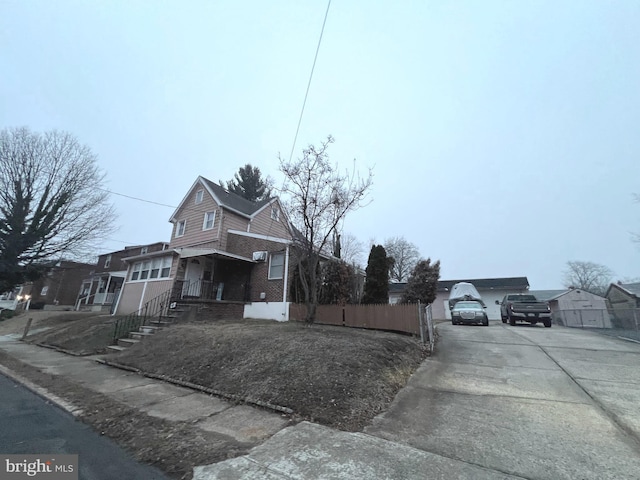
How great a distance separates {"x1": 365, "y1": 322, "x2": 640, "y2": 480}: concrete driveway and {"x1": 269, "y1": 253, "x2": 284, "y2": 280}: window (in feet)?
27.8

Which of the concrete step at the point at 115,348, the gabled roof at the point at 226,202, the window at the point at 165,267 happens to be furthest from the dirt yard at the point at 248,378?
the gabled roof at the point at 226,202

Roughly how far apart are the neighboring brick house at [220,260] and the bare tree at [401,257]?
26.3 metres

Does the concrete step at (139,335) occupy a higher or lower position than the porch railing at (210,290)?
lower

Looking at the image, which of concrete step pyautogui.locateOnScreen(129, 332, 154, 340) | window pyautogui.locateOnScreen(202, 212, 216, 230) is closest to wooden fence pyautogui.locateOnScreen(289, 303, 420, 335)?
concrete step pyautogui.locateOnScreen(129, 332, 154, 340)

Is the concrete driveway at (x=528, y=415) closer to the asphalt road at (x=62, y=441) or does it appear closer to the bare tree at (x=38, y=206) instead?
the asphalt road at (x=62, y=441)

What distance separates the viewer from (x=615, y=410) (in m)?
4.39

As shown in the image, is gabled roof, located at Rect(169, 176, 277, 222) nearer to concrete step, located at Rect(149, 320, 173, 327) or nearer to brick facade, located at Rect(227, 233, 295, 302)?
brick facade, located at Rect(227, 233, 295, 302)

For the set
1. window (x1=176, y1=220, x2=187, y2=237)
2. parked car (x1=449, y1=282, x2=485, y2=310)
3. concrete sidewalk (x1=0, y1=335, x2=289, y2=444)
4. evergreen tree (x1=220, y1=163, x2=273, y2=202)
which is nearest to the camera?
concrete sidewalk (x1=0, y1=335, x2=289, y2=444)

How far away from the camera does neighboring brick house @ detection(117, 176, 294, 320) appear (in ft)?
47.0

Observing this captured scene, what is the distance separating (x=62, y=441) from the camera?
3.65m

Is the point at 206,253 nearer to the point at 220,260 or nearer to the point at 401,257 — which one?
the point at 220,260

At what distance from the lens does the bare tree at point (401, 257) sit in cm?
4138

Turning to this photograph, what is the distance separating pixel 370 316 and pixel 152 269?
13.6 meters

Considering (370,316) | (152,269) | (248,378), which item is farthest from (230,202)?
(248,378)
